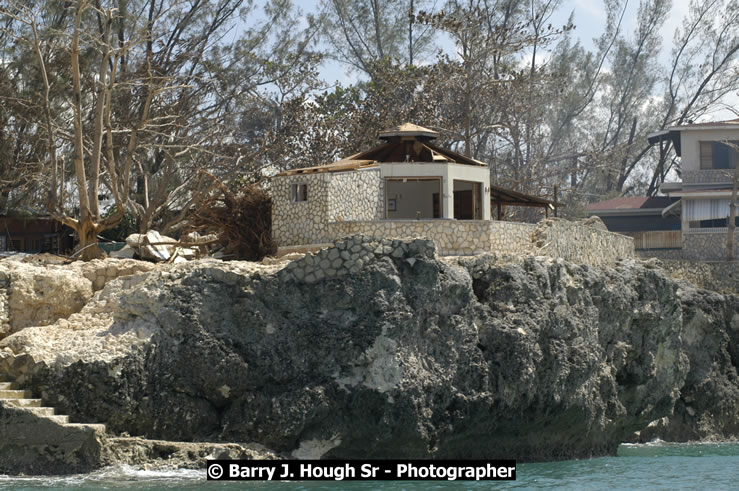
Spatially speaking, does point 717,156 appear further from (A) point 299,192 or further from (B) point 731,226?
(A) point 299,192

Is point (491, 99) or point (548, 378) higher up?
point (491, 99)

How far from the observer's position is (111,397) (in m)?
25.3

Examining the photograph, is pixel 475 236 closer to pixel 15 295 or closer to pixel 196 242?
pixel 196 242

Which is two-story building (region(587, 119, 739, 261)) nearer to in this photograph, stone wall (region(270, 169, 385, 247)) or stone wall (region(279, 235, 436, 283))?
stone wall (region(270, 169, 385, 247))

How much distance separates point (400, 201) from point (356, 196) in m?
4.39

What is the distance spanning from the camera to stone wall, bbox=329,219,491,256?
30.6 m

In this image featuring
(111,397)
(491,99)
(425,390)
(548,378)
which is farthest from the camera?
(491,99)

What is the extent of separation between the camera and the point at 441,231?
101ft

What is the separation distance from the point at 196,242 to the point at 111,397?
9885 mm

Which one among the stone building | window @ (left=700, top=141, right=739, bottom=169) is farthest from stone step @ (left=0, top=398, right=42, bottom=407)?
window @ (left=700, top=141, right=739, bottom=169)

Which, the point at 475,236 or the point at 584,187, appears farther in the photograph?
the point at 584,187

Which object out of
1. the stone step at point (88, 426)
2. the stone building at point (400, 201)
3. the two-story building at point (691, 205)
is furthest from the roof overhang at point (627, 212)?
the stone step at point (88, 426)

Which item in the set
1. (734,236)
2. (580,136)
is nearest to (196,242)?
Result: (734,236)

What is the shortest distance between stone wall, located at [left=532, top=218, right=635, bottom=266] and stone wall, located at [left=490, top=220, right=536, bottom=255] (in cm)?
23
